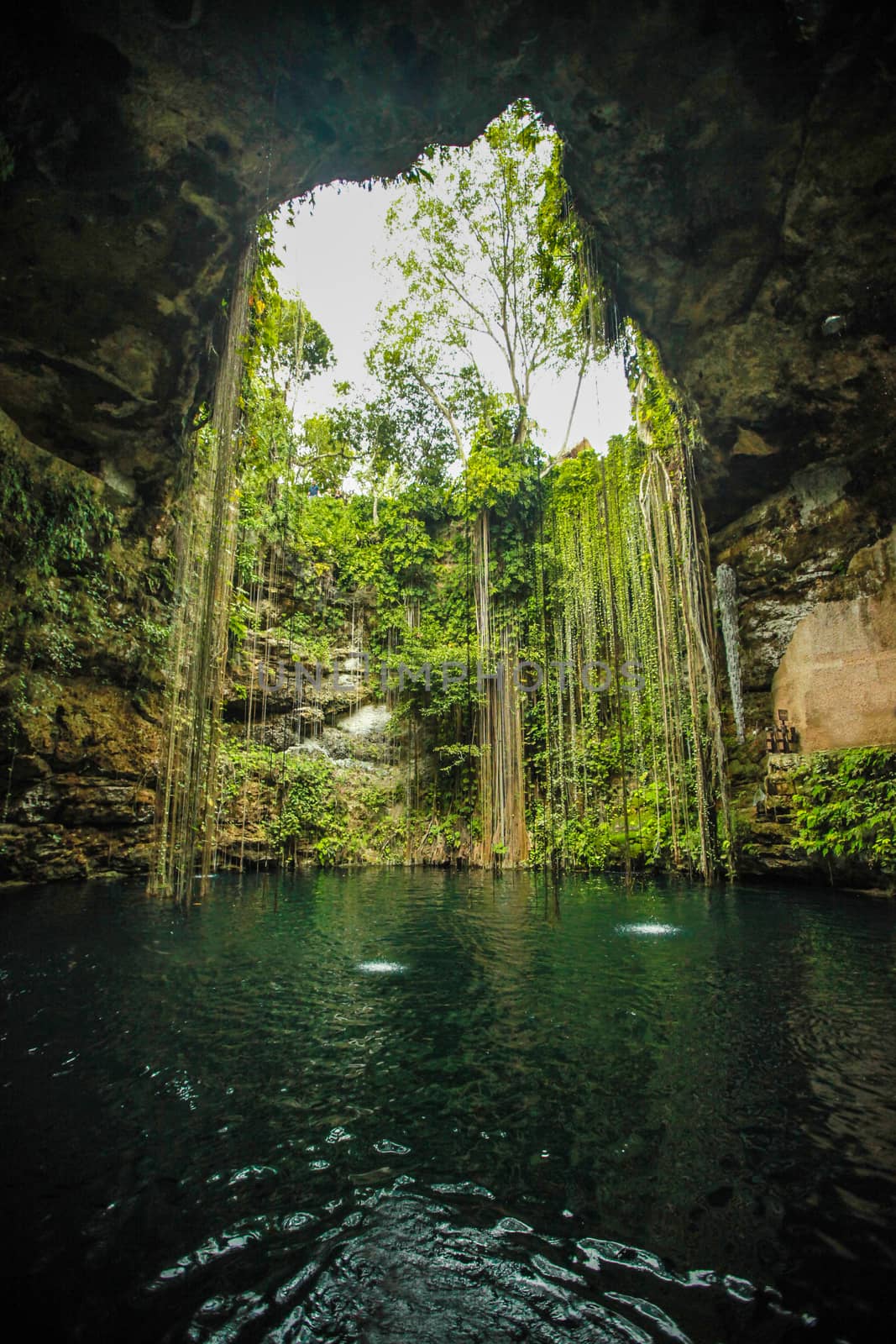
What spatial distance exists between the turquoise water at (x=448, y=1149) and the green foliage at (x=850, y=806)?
291 centimetres

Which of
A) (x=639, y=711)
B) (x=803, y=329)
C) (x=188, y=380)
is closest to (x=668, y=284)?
(x=803, y=329)

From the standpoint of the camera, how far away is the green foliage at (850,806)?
562cm

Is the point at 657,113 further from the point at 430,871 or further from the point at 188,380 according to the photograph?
the point at 430,871

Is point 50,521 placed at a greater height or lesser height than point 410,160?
lesser

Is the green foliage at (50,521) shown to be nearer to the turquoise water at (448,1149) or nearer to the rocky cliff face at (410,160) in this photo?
the rocky cliff face at (410,160)

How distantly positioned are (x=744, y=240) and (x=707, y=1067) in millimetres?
6182

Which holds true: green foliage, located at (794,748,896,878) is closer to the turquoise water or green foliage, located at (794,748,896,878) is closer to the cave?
the cave

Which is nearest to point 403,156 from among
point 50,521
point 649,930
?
point 50,521

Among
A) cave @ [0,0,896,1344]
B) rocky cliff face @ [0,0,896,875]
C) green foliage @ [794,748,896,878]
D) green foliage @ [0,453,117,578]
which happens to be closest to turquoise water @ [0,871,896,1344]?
cave @ [0,0,896,1344]

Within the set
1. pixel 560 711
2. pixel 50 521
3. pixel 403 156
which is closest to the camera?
pixel 403 156

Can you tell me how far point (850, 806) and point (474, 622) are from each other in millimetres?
6629

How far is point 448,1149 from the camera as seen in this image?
1479 millimetres

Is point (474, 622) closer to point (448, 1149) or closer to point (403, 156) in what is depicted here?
point (403, 156)

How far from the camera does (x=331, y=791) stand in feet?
33.5
